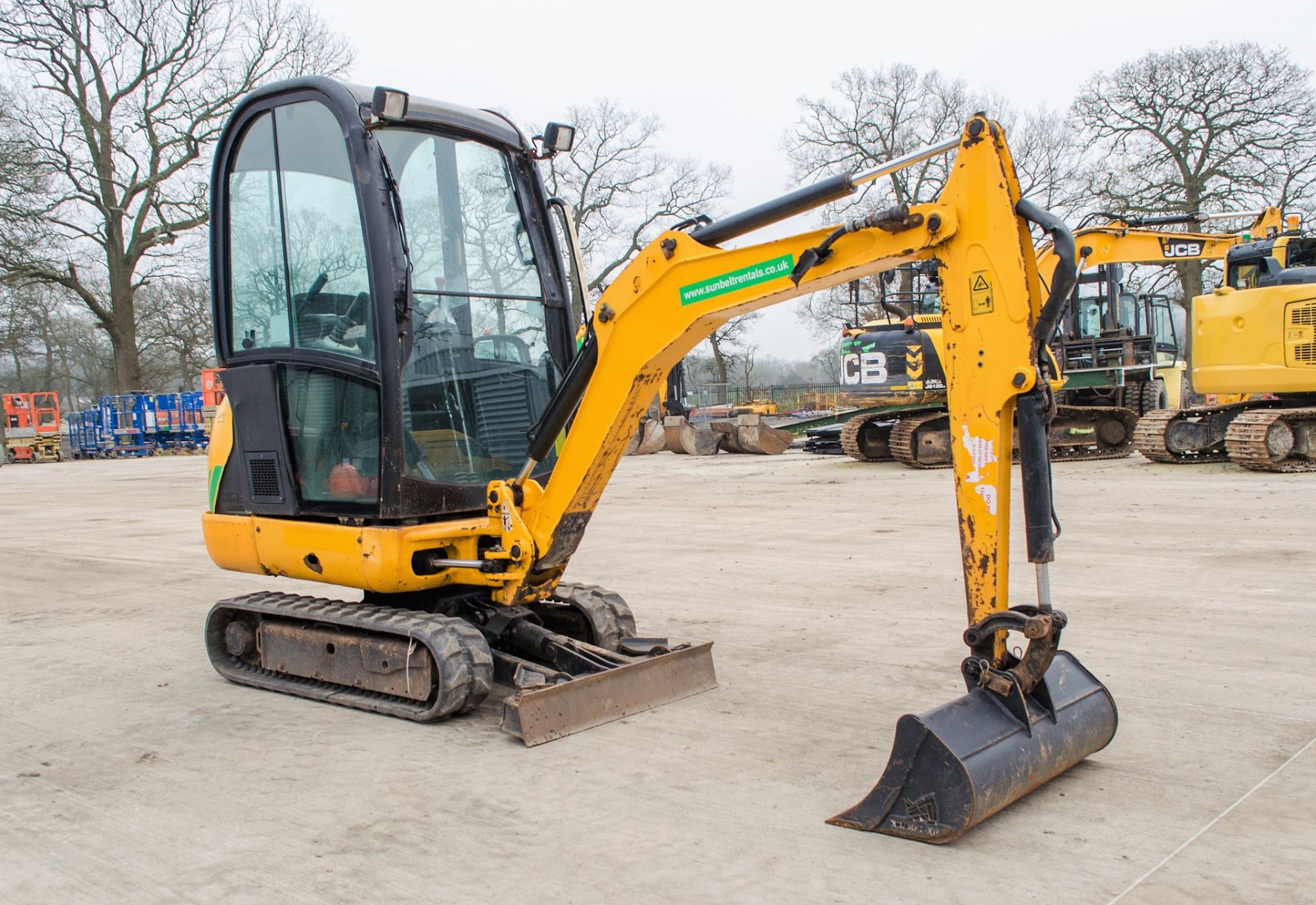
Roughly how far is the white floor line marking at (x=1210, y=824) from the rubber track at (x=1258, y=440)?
1117 cm

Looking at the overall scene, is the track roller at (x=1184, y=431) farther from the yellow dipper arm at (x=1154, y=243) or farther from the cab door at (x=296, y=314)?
the cab door at (x=296, y=314)

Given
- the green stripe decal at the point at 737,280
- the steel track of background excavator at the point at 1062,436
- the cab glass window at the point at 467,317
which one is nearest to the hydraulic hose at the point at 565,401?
the cab glass window at the point at 467,317

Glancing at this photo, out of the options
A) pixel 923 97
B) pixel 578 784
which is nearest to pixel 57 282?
pixel 923 97

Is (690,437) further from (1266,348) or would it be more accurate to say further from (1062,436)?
(1266,348)

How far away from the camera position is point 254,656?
19.9 feet

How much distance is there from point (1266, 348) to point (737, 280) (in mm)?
12401

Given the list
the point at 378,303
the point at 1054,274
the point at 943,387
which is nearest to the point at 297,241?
the point at 378,303

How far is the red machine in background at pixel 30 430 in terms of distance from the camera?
123ft

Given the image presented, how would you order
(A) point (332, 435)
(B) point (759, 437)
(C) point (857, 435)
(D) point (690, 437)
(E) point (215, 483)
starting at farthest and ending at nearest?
(D) point (690, 437) < (B) point (759, 437) < (C) point (857, 435) < (E) point (215, 483) < (A) point (332, 435)

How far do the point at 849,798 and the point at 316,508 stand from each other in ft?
9.86

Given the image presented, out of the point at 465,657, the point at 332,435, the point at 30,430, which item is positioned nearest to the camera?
the point at 465,657

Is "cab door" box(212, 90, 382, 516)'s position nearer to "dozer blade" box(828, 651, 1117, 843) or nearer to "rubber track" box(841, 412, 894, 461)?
"dozer blade" box(828, 651, 1117, 843)

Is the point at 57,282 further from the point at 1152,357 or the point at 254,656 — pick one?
the point at 254,656

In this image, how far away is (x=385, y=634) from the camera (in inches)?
207
